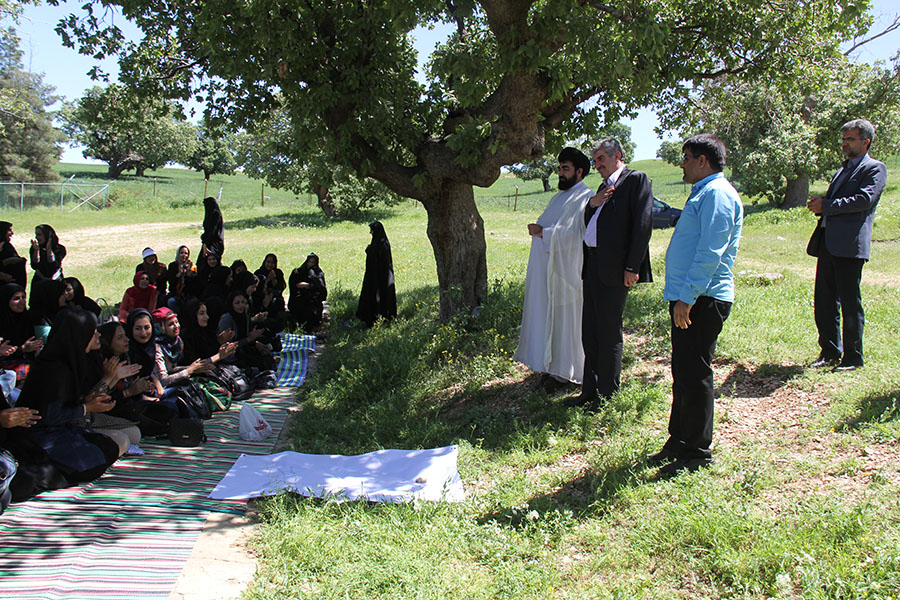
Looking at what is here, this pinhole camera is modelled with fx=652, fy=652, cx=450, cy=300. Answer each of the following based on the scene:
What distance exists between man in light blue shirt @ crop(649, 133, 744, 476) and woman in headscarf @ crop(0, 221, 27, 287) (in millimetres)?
8308

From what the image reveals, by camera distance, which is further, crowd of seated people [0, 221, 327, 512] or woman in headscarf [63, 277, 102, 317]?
woman in headscarf [63, 277, 102, 317]

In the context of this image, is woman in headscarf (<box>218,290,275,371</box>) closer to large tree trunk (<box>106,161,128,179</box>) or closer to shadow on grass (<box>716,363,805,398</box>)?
shadow on grass (<box>716,363,805,398</box>)

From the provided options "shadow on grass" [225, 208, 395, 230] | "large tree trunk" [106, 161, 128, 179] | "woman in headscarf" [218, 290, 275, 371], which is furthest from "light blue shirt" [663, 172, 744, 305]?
"large tree trunk" [106, 161, 128, 179]

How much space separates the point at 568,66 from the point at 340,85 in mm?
2739

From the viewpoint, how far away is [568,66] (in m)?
6.69

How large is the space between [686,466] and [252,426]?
3.81 m

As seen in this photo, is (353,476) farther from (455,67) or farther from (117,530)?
(455,67)

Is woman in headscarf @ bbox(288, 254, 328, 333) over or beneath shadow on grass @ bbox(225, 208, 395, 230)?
beneath

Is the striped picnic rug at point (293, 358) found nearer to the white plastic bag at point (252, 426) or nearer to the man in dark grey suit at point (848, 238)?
the white plastic bag at point (252, 426)

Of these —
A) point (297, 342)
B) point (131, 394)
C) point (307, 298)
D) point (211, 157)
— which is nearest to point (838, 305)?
point (131, 394)

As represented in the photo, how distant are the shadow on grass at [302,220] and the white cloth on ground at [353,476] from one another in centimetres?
2268

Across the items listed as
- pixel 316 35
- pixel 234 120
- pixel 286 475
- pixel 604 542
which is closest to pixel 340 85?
pixel 316 35

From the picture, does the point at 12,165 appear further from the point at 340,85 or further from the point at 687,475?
the point at 687,475

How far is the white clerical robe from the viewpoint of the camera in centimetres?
551
